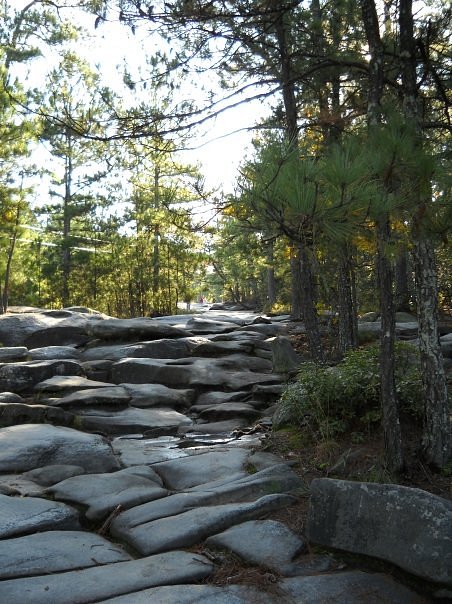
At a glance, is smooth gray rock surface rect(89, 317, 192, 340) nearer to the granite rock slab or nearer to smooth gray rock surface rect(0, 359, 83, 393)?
smooth gray rock surface rect(0, 359, 83, 393)

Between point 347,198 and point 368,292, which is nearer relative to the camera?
point 347,198

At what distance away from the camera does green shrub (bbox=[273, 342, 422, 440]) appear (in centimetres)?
532

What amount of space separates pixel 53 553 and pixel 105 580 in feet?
1.82

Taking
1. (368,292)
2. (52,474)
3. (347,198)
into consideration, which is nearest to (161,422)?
(52,474)

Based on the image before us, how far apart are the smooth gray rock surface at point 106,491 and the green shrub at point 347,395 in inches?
62.3

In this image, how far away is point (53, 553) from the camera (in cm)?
364

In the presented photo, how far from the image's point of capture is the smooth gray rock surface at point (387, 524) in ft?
10.4

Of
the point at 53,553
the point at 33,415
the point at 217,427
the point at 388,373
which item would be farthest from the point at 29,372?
the point at 388,373

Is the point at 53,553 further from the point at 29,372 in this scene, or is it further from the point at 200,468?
the point at 29,372

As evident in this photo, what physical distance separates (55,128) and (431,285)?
371 cm

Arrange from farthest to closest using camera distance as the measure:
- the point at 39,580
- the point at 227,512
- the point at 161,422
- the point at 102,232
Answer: the point at 102,232 < the point at 161,422 < the point at 227,512 < the point at 39,580

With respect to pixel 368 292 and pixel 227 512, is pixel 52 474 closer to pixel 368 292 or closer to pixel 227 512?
pixel 227 512

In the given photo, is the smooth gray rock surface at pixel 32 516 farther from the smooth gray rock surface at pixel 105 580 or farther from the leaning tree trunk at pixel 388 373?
the leaning tree trunk at pixel 388 373

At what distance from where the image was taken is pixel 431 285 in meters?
4.47
